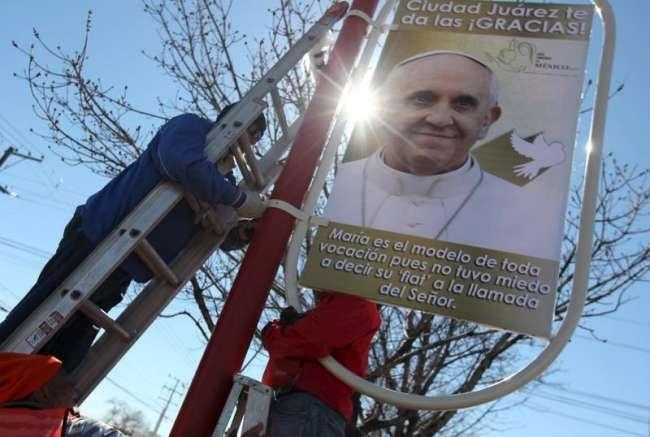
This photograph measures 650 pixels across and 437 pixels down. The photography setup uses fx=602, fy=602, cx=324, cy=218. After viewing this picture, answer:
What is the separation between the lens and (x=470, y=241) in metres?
2.60

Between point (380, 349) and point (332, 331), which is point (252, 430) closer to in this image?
point (332, 331)

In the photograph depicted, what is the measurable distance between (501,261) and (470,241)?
0.16 m

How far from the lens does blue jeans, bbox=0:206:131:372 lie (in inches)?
107

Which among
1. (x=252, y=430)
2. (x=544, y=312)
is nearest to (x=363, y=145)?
(x=544, y=312)

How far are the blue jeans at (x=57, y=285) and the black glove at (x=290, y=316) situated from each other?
0.91 m

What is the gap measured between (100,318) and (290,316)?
40.3 inches

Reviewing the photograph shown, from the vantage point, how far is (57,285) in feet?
9.05

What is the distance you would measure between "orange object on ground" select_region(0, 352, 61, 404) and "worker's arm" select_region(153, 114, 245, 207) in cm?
97

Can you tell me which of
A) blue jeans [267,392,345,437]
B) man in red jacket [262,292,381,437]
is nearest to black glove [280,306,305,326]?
man in red jacket [262,292,381,437]

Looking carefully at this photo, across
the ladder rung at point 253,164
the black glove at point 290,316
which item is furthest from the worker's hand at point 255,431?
the ladder rung at point 253,164

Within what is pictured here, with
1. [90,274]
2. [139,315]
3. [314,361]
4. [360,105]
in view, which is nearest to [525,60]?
[360,105]

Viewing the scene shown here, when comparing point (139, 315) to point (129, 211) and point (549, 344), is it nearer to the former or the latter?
point (129, 211)

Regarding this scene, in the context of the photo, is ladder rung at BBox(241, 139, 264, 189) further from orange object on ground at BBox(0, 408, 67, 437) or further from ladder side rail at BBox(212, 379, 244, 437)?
orange object on ground at BBox(0, 408, 67, 437)

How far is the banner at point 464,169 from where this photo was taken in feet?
8.20
